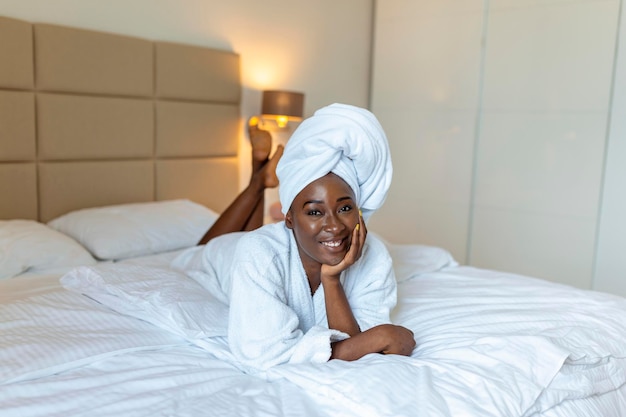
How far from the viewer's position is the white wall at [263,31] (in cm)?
269

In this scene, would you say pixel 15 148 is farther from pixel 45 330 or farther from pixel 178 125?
pixel 45 330

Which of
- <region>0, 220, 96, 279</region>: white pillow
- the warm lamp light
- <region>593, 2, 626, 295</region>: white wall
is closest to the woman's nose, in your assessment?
<region>0, 220, 96, 279</region>: white pillow

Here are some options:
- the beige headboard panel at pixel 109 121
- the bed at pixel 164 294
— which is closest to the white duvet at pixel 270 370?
the bed at pixel 164 294

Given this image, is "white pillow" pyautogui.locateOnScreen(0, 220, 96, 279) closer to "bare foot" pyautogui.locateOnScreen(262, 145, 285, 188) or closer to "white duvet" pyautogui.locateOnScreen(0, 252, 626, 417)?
"white duvet" pyautogui.locateOnScreen(0, 252, 626, 417)

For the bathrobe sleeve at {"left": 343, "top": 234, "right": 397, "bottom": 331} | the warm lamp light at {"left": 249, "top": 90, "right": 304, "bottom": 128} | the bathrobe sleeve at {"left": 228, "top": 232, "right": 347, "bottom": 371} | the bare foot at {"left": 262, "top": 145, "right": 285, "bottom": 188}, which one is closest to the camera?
the bathrobe sleeve at {"left": 228, "top": 232, "right": 347, "bottom": 371}

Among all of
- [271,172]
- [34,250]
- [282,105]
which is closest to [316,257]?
[271,172]

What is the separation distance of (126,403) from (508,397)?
0.74 m

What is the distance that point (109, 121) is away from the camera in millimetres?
2729

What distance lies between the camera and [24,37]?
2.40 meters

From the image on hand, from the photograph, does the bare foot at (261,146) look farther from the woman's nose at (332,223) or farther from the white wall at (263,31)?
the woman's nose at (332,223)

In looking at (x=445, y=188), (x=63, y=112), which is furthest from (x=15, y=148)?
(x=445, y=188)

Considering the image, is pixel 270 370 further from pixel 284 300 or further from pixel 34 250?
pixel 34 250

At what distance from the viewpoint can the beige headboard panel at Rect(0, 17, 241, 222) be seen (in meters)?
2.44

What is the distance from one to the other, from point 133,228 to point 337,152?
1.34 metres
